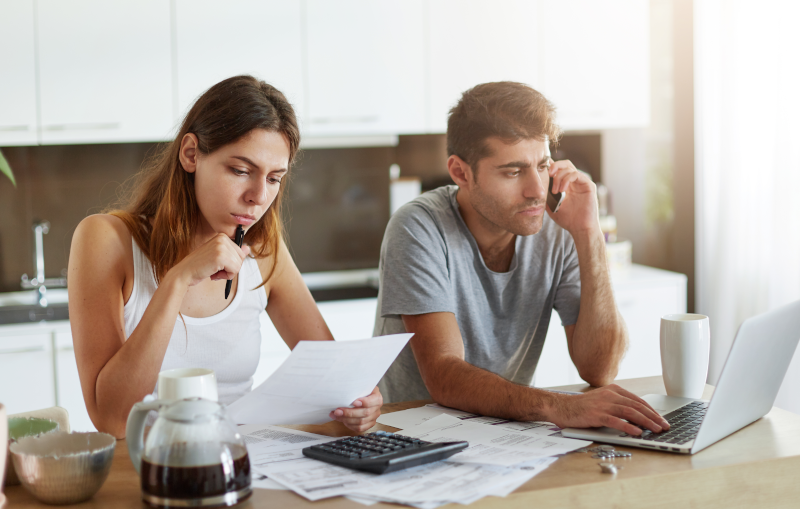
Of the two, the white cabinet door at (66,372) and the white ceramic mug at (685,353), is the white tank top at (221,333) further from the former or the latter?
the white cabinet door at (66,372)

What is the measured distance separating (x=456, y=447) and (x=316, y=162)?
227 centimetres

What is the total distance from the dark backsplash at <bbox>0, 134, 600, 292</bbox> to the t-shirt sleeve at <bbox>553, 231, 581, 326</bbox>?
1380 millimetres

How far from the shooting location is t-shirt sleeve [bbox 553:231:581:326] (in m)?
1.70

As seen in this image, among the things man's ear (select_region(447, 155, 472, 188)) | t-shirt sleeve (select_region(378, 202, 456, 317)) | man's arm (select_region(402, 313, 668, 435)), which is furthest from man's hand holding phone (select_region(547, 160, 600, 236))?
man's arm (select_region(402, 313, 668, 435))

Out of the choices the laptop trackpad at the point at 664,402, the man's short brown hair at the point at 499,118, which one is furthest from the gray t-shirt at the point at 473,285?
the laptop trackpad at the point at 664,402

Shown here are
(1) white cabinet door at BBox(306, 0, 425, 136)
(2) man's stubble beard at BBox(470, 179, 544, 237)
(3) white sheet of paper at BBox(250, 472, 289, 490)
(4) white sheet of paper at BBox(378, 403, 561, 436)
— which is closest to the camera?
(3) white sheet of paper at BBox(250, 472, 289, 490)

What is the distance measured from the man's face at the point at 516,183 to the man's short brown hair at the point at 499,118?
0.06ft

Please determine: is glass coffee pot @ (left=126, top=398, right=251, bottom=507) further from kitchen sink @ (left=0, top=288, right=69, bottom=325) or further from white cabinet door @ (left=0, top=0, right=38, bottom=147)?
white cabinet door @ (left=0, top=0, right=38, bottom=147)

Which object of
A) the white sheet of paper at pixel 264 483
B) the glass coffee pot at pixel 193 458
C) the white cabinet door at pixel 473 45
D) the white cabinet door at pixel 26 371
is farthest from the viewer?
the white cabinet door at pixel 473 45

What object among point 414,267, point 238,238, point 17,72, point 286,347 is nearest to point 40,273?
point 17,72

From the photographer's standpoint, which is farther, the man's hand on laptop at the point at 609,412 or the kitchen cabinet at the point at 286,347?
the kitchen cabinet at the point at 286,347

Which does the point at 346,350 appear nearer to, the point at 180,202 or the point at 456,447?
the point at 456,447

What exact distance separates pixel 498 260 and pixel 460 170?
23 cm

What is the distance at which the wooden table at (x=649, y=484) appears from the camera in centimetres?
91
